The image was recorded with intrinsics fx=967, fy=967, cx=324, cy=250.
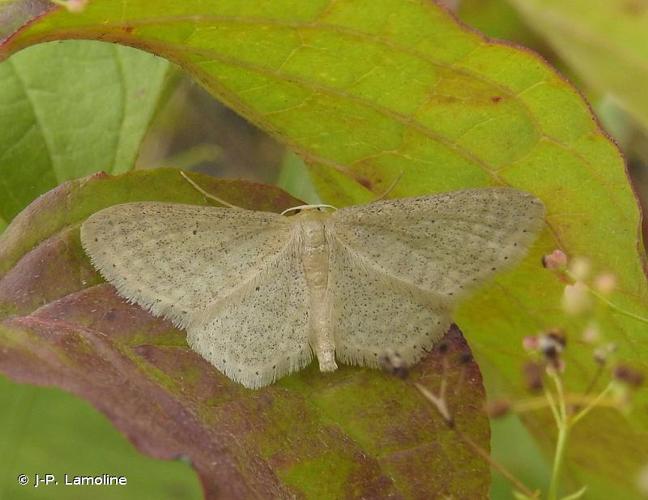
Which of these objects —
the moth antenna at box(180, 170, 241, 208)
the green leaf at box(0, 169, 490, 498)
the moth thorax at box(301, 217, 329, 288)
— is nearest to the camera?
the green leaf at box(0, 169, 490, 498)

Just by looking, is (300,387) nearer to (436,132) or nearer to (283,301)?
(283,301)

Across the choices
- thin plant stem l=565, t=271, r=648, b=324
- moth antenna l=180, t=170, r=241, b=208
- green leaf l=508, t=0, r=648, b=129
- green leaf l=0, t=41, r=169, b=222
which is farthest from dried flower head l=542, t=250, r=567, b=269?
green leaf l=0, t=41, r=169, b=222

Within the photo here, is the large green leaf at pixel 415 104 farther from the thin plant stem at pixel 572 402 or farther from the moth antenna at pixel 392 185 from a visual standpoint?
the thin plant stem at pixel 572 402

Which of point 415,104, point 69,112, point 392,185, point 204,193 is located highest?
point 415,104

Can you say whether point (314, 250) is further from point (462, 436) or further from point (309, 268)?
point (462, 436)

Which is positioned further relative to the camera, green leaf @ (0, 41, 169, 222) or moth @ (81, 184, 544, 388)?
green leaf @ (0, 41, 169, 222)

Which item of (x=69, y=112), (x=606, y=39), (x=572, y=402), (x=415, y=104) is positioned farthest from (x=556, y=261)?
(x=69, y=112)

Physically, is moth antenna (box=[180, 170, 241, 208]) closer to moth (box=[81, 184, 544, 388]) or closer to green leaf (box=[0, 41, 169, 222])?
moth (box=[81, 184, 544, 388])

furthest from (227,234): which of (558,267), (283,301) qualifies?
(558,267)
